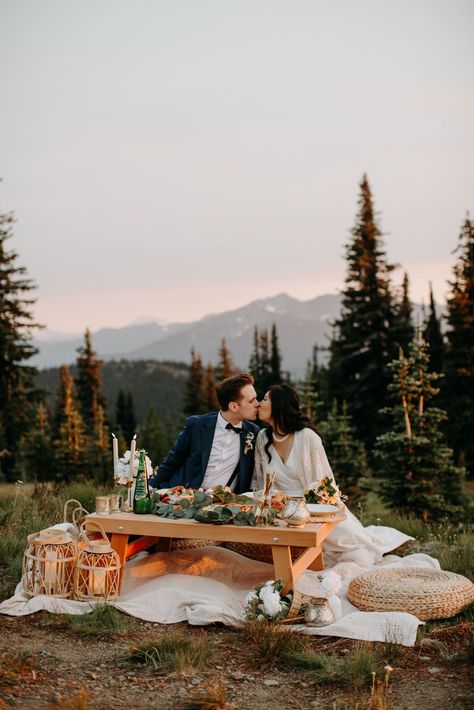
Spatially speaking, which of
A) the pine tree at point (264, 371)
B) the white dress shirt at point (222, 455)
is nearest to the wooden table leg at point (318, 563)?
the white dress shirt at point (222, 455)

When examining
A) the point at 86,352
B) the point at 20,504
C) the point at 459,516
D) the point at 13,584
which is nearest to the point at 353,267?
the point at 459,516

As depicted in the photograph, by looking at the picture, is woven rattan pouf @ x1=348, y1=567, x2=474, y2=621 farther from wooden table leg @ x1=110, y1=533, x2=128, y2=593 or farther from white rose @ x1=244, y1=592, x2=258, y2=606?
wooden table leg @ x1=110, y1=533, x2=128, y2=593

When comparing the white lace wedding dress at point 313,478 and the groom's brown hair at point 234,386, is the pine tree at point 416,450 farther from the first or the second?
A: the groom's brown hair at point 234,386

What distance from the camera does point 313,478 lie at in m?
6.14

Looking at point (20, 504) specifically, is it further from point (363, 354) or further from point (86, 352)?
point (86, 352)

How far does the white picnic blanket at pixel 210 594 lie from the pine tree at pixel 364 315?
22.9 meters

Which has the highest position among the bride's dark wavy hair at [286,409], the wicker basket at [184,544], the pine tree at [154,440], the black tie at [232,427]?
the bride's dark wavy hair at [286,409]

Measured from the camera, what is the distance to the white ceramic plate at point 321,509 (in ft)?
17.7

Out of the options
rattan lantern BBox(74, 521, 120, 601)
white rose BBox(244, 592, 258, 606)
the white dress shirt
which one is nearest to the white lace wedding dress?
the white dress shirt

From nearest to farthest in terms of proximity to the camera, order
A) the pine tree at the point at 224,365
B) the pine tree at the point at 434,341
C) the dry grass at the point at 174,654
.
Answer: the dry grass at the point at 174,654 → the pine tree at the point at 434,341 → the pine tree at the point at 224,365

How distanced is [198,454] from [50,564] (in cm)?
181

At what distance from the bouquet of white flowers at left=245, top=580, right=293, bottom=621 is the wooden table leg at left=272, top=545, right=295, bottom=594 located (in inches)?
2.7

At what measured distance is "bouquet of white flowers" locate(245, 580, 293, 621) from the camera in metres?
4.79

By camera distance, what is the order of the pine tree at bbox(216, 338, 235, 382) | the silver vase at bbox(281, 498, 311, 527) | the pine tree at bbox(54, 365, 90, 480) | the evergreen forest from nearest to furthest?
the silver vase at bbox(281, 498, 311, 527), the evergreen forest, the pine tree at bbox(54, 365, 90, 480), the pine tree at bbox(216, 338, 235, 382)
